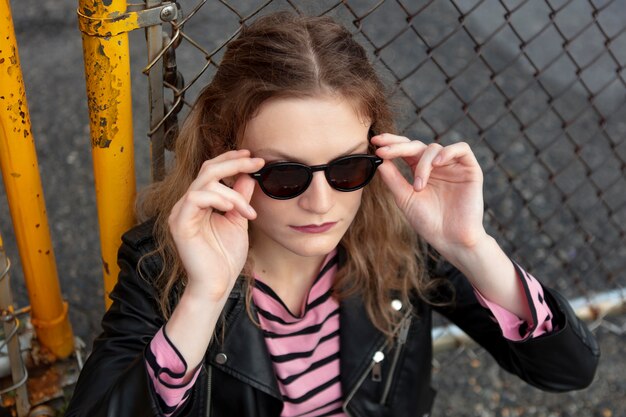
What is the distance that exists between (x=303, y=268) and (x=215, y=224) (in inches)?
16.7

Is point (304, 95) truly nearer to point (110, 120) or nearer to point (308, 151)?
point (308, 151)

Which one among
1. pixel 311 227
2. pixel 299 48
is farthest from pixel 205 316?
pixel 299 48

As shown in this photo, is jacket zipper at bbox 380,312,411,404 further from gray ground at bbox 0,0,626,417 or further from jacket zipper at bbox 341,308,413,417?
gray ground at bbox 0,0,626,417

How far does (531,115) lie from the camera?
175 inches

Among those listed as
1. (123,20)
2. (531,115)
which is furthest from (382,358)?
(531,115)

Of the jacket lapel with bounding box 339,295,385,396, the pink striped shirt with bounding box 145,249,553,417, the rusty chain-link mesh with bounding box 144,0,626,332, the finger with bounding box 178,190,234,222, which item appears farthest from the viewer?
the rusty chain-link mesh with bounding box 144,0,626,332

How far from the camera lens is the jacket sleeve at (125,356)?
1.72 metres

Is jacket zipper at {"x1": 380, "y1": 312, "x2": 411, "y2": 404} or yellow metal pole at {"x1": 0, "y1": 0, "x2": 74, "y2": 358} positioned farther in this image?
jacket zipper at {"x1": 380, "y1": 312, "x2": 411, "y2": 404}

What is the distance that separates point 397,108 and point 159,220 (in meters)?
0.74

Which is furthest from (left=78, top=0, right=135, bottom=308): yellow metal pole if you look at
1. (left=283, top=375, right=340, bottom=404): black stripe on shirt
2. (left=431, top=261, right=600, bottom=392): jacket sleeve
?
(left=431, top=261, right=600, bottom=392): jacket sleeve

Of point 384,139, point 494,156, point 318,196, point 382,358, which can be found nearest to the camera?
A: point 318,196

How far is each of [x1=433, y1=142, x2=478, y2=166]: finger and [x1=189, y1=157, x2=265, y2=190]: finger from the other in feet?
1.46

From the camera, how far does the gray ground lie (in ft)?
10.2

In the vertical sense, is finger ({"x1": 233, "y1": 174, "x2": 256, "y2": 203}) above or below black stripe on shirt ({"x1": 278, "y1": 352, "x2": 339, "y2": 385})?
above
